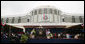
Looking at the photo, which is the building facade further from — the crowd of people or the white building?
the crowd of people

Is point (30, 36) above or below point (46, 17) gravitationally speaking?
below

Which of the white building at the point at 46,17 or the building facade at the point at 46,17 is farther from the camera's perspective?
the building facade at the point at 46,17

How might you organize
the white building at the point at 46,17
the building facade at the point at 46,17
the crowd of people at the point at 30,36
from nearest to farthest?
the crowd of people at the point at 30,36 < the white building at the point at 46,17 < the building facade at the point at 46,17

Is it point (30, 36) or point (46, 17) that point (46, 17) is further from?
point (30, 36)

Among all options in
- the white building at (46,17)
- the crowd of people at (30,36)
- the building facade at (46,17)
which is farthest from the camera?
the building facade at (46,17)

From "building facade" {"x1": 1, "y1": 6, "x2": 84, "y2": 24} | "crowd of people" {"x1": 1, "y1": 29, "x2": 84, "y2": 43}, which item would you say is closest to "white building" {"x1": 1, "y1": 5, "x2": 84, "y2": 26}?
"building facade" {"x1": 1, "y1": 6, "x2": 84, "y2": 24}

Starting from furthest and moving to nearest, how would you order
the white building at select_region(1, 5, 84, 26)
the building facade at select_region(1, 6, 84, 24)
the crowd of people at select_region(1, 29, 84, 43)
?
the building facade at select_region(1, 6, 84, 24)
the white building at select_region(1, 5, 84, 26)
the crowd of people at select_region(1, 29, 84, 43)

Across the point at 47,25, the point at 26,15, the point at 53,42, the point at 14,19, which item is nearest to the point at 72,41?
the point at 53,42

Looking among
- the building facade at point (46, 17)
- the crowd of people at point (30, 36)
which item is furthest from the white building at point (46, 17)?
the crowd of people at point (30, 36)

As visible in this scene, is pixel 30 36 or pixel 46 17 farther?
pixel 46 17

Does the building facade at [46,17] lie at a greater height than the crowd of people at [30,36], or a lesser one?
greater

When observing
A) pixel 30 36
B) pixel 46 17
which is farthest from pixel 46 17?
pixel 30 36

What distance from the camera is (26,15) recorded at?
33.4 meters

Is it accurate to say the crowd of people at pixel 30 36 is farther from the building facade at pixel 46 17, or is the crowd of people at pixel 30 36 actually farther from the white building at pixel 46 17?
the building facade at pixel 46 17
